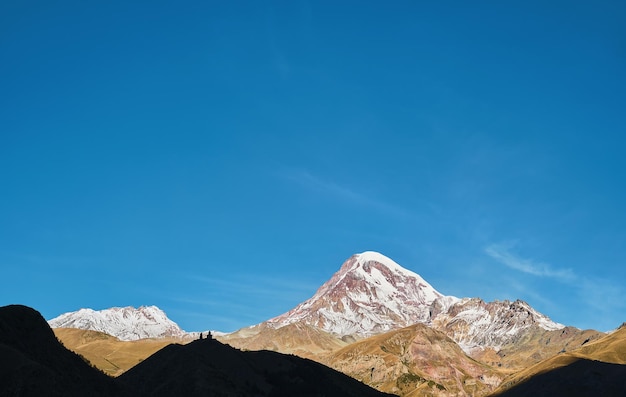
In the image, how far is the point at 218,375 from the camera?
141 m

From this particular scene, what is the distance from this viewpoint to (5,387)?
75625 mm

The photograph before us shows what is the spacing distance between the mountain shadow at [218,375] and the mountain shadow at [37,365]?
16809 millimetres

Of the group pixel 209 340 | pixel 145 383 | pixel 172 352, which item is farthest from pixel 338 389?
pixel 145 383

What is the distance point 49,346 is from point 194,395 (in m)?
35.4

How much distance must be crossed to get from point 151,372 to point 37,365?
65619 mm

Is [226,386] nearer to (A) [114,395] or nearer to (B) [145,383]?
(B) [145,383]

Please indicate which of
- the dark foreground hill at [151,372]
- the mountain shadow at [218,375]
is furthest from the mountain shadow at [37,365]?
the mountain shadow at [218,375]

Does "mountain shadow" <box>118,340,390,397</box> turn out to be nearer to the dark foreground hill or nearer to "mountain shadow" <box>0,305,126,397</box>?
the dark foreground hill

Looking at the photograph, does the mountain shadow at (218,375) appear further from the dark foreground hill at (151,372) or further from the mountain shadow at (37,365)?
the mountain shadow at (37,365)

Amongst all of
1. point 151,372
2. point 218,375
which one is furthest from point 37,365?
point 151,372

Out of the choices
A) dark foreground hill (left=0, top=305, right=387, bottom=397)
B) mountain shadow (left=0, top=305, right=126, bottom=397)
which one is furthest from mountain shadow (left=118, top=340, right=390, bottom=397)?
mountain shadow (left=0, top=305, right=126, bottom=397)

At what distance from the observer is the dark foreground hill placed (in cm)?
8038

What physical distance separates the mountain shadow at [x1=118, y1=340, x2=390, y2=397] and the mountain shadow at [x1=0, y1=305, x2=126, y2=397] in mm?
16809

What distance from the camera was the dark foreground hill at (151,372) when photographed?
80375mm
